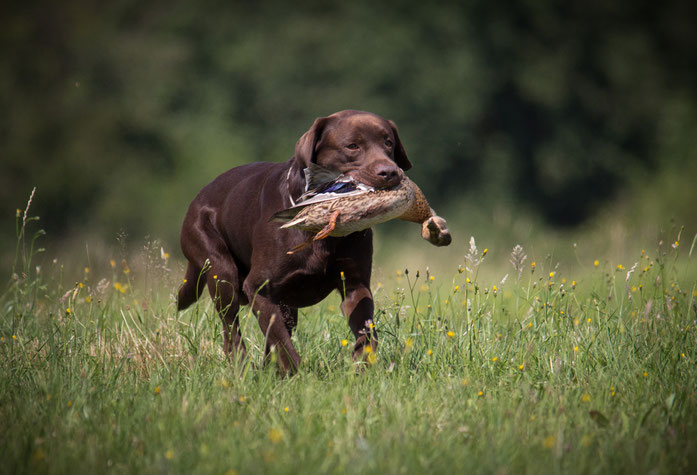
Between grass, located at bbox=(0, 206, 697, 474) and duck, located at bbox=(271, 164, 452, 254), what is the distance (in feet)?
1.88

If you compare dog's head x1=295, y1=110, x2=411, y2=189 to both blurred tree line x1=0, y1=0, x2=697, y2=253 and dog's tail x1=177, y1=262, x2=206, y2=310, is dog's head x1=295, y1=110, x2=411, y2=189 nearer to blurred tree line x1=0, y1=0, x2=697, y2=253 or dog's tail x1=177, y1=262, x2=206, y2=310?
dog's tail x1=177, y1=262, x2=206, y2=310

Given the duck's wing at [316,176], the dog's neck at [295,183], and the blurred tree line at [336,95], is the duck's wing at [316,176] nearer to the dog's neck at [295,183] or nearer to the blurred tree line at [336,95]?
the dog's neck at [295,183]

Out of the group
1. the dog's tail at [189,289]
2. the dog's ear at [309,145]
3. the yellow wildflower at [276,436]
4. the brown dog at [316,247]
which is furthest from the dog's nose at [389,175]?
the dog's tail at [189,289]

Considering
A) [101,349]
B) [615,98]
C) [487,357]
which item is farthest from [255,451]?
[615,98]

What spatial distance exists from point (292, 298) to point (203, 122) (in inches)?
442

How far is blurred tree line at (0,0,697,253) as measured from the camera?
13.7 m

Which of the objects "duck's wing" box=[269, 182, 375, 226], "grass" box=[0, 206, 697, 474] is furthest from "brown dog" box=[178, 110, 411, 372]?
"grass" box=[0, 206, 697, 474]

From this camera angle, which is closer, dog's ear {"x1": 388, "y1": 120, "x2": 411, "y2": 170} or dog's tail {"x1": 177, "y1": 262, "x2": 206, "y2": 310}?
dog's ear {"x1": 388, "y1": 120, "x2": 411, "y2": 170}

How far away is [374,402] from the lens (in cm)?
310

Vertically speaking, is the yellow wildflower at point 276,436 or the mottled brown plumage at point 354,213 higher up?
the mottled brown plumage at point 354,213

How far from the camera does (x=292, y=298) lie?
13.5 ft

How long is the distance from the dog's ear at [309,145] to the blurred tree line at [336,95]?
9.70m

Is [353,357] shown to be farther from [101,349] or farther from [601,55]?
[601,55]

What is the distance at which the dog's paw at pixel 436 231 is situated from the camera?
11.6 ft
